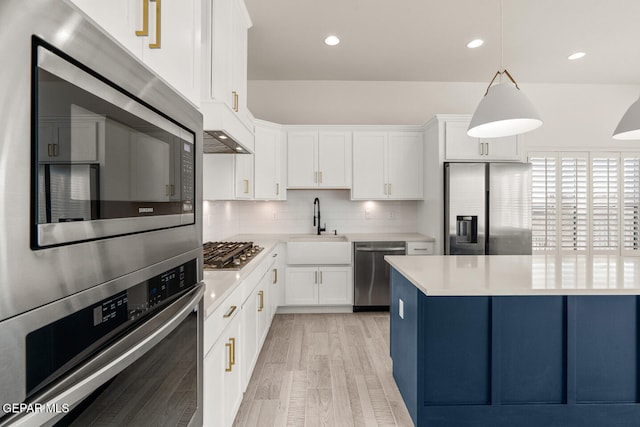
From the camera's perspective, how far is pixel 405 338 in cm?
212

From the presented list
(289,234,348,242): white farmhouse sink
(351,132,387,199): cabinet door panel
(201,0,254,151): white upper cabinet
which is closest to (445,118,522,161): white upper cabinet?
(351,132,387,199): cabinet door panel

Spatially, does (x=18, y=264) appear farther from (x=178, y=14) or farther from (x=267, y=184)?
(x=267, y=184)

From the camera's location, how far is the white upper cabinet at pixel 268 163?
13.0 feet

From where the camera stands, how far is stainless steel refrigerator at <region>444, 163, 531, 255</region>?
12.0 ft

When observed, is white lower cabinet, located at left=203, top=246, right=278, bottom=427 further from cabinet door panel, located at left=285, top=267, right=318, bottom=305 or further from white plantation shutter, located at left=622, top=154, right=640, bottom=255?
white plantation shutter, located at left=622, top=154, right=640, bottom=255

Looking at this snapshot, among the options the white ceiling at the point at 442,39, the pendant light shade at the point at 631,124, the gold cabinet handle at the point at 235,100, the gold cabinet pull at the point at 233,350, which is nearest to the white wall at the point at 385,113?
the white ceiling at the point at 442,39

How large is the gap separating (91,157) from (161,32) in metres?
0.47

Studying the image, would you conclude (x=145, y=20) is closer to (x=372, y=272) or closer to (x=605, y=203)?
(x=372, y=272)

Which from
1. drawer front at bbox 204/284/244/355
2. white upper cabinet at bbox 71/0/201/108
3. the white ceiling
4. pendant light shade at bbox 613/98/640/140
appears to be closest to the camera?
white upper cabinet at bbox 71/0/201/108

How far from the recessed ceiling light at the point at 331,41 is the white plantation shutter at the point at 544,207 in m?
3.06

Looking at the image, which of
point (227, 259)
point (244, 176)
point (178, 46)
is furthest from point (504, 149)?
point (178, 46)

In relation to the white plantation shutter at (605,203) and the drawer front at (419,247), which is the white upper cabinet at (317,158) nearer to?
the drawer front at (419,247)

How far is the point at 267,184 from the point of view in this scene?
401cm

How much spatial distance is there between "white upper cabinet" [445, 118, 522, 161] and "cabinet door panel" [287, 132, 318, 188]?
157cm
